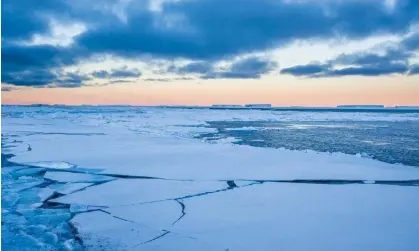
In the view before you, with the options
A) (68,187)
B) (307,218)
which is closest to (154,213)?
(307,218)

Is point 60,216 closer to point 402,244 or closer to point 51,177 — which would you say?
point 51,177

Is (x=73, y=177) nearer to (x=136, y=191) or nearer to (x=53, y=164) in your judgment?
(x=53, y=164)

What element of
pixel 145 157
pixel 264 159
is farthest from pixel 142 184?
pixel 264 159

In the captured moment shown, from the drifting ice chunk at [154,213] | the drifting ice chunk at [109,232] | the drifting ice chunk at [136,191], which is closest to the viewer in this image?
the drifting ice chunk at [109,232]

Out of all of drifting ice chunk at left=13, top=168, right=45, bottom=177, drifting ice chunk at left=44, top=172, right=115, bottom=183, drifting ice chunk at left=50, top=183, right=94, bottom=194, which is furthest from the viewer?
drifting ice chunk at left=13, top=168, right=45, bottom=177

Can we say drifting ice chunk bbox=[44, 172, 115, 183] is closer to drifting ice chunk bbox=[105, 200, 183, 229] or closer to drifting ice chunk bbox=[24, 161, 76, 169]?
drifting ice chunk bbox=[24, 161, 76, 169]

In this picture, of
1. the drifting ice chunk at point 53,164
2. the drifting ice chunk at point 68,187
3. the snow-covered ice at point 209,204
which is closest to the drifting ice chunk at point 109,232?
the snow-covered ice at point 209,204

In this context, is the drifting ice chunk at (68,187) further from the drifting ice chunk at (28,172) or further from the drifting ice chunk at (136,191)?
the drifting ice chunk at (28,172)

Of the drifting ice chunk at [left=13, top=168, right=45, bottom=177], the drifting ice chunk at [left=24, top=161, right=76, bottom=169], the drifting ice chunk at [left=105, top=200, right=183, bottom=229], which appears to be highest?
the drifting ice chunk at [left=24, top=161, right=76, bottom=169]

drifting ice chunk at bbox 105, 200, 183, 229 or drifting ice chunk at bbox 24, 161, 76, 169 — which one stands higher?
drifting ice chunk at bbox 24, 161, 76, 169

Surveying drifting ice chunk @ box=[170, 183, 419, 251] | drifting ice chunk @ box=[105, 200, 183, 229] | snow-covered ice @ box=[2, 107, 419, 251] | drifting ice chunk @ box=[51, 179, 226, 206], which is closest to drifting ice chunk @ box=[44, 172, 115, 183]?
snow-covered ice @ box=[2, 107, 419, 251]

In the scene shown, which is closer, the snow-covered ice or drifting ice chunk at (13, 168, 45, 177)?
the snow-covered ice
